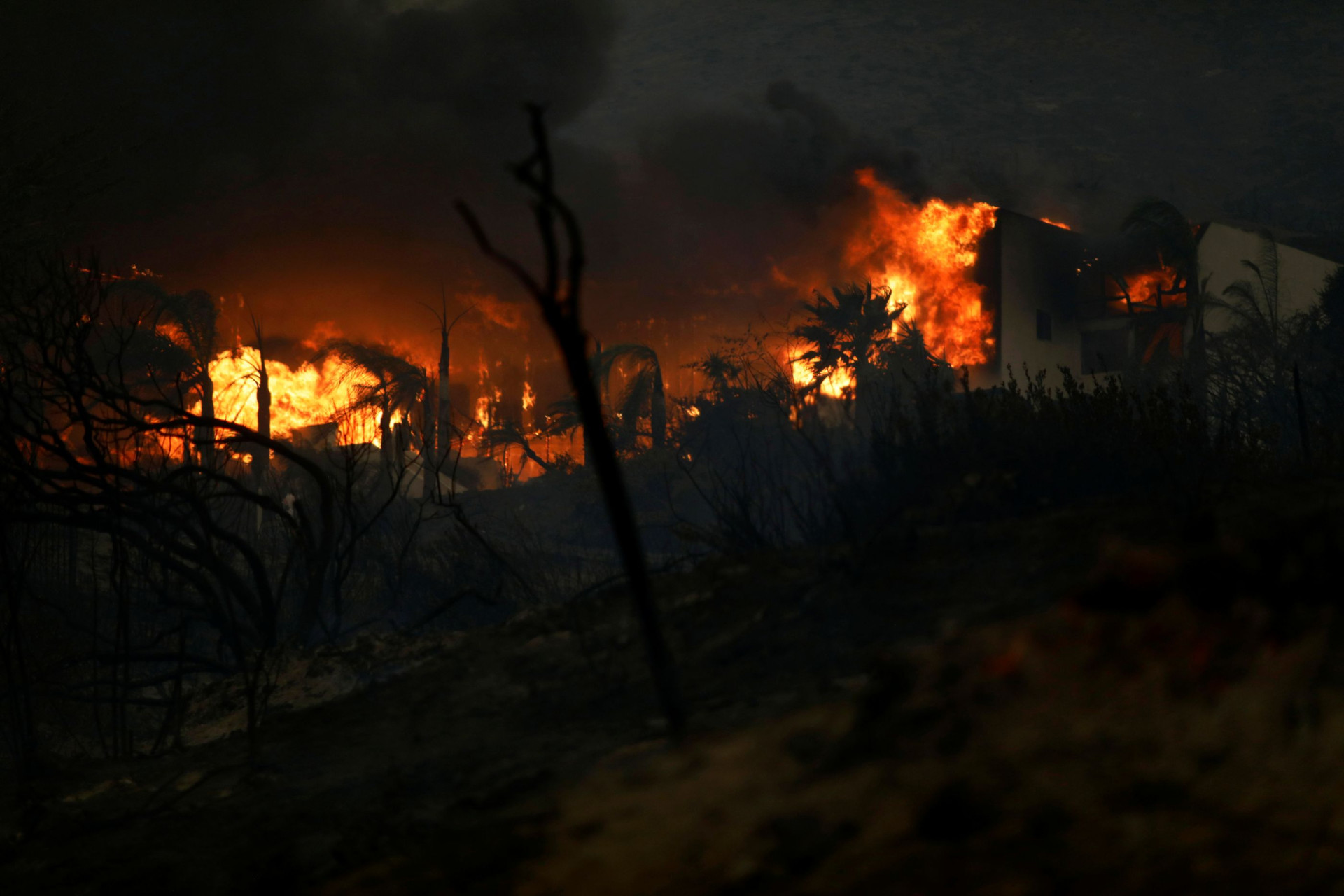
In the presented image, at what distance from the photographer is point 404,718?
16.5 ft

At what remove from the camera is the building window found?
37281 mm

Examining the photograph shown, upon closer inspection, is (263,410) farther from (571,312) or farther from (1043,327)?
(571,312)

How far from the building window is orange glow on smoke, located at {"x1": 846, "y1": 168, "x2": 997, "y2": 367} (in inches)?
66.7

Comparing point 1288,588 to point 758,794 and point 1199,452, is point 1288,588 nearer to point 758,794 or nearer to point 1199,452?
point 758,794

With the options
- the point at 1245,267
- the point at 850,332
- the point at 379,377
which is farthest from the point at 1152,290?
the point at 379,377

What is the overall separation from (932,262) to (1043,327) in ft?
19.7

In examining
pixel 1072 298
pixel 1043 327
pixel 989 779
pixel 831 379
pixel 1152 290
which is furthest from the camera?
pixel 831 379

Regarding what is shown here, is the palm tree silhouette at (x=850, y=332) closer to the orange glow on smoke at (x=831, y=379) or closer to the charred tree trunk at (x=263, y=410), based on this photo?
the orange glow on smoke at (x=831, y=379)

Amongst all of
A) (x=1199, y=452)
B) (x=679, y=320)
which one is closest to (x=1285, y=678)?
(x=1199, y=452)

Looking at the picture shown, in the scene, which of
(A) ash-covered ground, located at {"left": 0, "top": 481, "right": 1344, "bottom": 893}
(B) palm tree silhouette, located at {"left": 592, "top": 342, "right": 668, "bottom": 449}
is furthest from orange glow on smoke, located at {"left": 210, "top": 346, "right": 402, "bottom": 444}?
(A) ash-covered ground, located at {"left": 0, "top": 481, "right": 1344, "bottom": 893}

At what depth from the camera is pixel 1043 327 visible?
37.5 metres

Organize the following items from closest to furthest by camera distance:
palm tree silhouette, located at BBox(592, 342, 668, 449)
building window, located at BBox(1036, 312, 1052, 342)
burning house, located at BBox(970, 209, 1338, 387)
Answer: burning house, located at BBox(970, 209, 1338, 387) < palm tree silhouette, located at BBox(592, 342, 668, 449) < building window, located at BBox(1036, 312, 1052, 342)

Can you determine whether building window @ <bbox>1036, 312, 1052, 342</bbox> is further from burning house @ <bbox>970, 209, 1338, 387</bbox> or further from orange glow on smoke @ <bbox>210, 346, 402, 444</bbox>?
orange glow on smoke @ <bbox>210, 346, 402, 444</bbox>

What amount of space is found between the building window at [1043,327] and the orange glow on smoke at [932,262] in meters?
1.69
